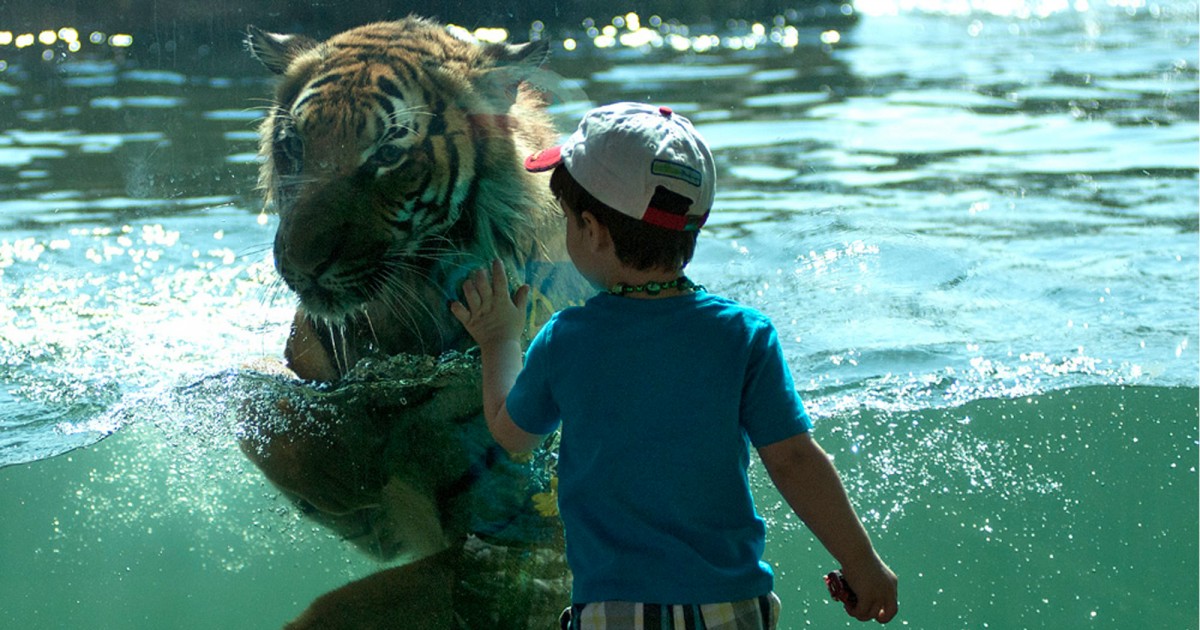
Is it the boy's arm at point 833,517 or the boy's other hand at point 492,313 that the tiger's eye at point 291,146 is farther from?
the boy's arm at point 833,517

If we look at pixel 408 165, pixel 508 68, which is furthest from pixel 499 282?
pixel 508 68

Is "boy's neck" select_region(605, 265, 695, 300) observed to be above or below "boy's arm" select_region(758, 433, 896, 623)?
above

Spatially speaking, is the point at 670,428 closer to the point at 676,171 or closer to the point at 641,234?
the point at 641,234

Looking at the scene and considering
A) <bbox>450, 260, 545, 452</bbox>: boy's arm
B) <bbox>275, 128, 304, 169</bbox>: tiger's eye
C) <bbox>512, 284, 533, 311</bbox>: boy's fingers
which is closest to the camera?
<bbox>450, 260, 545, 452</bbox>: boy's arm

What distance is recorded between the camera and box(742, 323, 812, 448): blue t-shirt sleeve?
2059 millimetres

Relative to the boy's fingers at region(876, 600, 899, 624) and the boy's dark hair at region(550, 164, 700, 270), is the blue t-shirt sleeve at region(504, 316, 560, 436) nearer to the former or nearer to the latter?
the boy's dark hair at region(550, 164, 700, 270)

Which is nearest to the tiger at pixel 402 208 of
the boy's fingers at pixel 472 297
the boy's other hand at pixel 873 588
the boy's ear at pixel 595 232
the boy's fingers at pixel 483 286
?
the boy's fingers at pixel 483 286

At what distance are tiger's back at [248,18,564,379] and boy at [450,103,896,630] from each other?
985mm

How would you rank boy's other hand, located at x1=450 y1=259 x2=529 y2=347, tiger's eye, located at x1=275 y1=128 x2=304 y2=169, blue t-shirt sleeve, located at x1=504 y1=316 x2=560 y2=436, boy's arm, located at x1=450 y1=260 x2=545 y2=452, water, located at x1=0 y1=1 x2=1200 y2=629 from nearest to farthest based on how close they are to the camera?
blue t-shirt sleeve, located at x1=504 y1=316 x2=560 y2=436 < boy's arm, located at x1=450 y1=260 x2=545 y2=452 < boy's other hand, located at x1=450 y1=259 x2=529 y2=347 < tiger's eye, located at x1=275 y1=128 x2=304 y2=169 < water, located at x1=0 y1=1 x2=1200 y2=629

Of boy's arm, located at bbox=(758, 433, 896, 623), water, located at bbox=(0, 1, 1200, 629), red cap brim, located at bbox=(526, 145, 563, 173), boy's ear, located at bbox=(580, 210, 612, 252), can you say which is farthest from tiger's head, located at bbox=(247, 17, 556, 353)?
boy's arm, located at bbox=(758, 433, 896, 623)

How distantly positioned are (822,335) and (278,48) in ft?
11.5

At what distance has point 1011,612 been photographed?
6.11 m

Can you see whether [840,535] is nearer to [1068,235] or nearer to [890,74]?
[1068,235]

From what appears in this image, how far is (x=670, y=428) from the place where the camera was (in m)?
2.08
